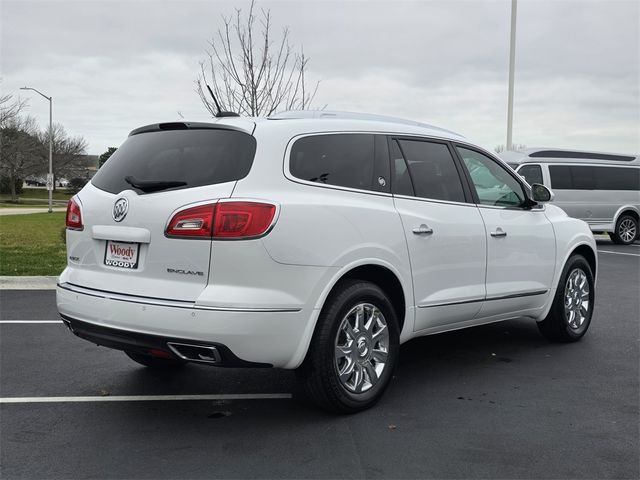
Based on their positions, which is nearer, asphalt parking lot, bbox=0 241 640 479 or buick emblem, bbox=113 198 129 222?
asphalt parking lot, bbox=0 241 640 479

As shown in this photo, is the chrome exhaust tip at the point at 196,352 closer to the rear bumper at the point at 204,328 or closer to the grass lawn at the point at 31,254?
the rear bumper at the point at 204,328

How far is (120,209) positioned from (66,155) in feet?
253

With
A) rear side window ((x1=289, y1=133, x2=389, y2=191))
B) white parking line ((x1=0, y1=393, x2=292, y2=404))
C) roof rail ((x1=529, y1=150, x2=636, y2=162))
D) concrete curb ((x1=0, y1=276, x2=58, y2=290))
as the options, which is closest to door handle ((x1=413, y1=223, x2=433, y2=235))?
rear side window ((x1=289, y1=133, x2=389, y2=191))

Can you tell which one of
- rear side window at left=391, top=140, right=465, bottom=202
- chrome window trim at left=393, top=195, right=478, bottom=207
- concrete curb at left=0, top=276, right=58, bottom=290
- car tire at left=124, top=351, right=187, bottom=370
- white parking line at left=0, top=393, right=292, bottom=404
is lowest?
white parking line at left=0, top=393, right=292, bottom=404

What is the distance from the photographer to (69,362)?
19.2 feet

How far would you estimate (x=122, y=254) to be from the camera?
427cm

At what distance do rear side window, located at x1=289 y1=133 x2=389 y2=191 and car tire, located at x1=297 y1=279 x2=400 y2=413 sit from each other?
660mm

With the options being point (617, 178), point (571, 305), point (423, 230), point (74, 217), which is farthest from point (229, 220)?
point (617, 178)

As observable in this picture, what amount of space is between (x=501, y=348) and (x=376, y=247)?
2.50m

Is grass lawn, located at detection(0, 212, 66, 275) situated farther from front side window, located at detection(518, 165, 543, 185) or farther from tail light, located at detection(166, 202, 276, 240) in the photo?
front side window, located at detection(518, 165, 543, 185)

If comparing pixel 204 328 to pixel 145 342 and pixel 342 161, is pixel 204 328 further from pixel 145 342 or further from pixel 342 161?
pixel 342 161

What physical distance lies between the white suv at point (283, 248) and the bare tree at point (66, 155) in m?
70.8

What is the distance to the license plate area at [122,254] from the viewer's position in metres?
4.19

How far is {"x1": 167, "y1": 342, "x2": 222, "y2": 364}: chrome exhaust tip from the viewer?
12.9ft
